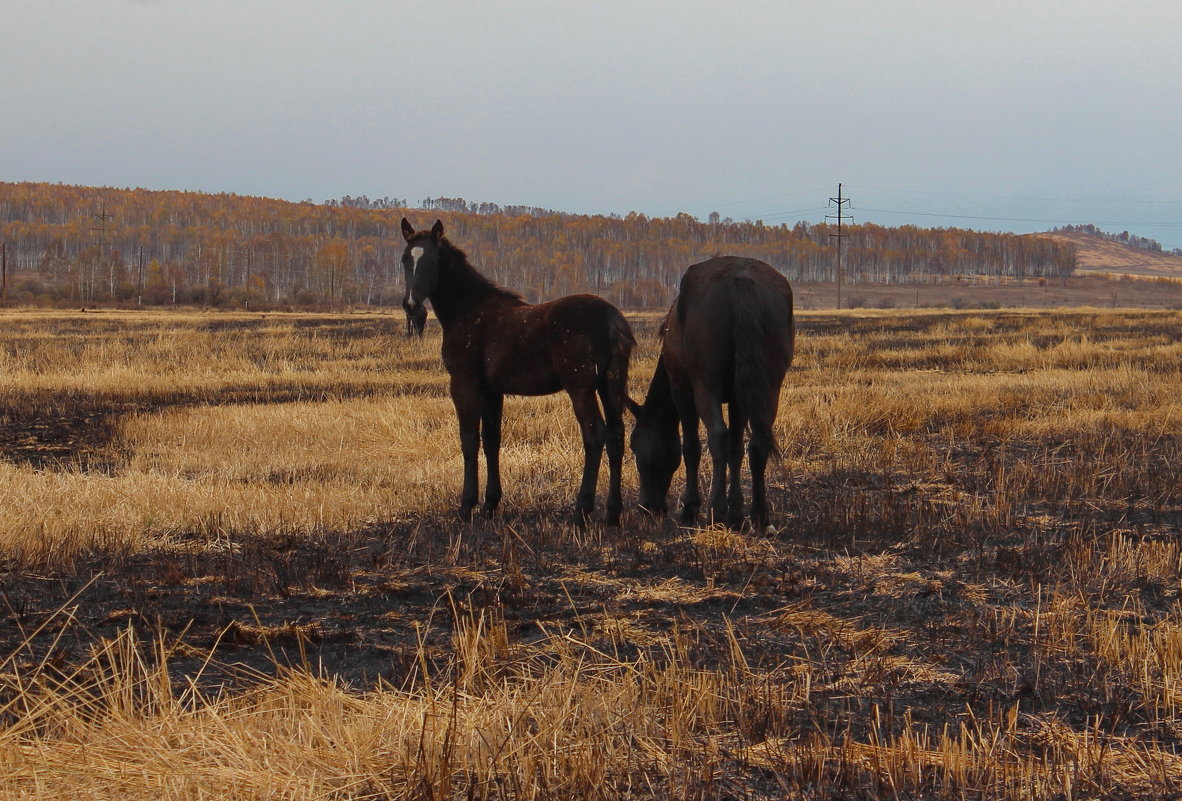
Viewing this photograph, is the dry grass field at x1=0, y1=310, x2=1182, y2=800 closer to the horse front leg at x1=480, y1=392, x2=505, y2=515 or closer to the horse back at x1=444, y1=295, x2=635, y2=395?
the horse front leg at x1=480, y1=392, x2=505, y2=515

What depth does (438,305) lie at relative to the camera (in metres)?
8.63

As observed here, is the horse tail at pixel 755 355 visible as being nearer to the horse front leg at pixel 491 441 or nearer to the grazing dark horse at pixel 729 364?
the grazing dark horse at pixel 729 364

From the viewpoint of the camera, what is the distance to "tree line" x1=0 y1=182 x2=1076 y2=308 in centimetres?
12181

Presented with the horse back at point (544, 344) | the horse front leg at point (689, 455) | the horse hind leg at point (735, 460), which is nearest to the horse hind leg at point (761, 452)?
the horse hind leg at point (735, 460)

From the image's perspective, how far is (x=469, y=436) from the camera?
8.48m

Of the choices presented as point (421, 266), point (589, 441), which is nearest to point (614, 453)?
point (589, 441)

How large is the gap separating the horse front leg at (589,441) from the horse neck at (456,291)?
1294 millimetres

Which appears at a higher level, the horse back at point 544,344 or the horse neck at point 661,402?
the horse back at point 544,344

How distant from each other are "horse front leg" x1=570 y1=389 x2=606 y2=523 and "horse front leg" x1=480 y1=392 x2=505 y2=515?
785 mm

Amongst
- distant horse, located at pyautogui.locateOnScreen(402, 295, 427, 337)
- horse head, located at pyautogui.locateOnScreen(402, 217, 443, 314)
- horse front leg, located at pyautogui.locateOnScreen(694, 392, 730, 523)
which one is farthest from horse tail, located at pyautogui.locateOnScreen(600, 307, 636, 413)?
horse head, located at pyautogui.locateOnScreen(402, 217, 443, 314)

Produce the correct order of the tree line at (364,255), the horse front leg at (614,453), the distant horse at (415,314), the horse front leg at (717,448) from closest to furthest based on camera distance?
the horse front leg at (717,448)
the horse front leg at (614,453)
the distant horse at (415,314)
the tree line at (364,255)

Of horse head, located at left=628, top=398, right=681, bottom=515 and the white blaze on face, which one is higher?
the white blaze on face

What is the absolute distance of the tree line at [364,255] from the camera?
121812 millimetres

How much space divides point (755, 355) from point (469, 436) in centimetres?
245
